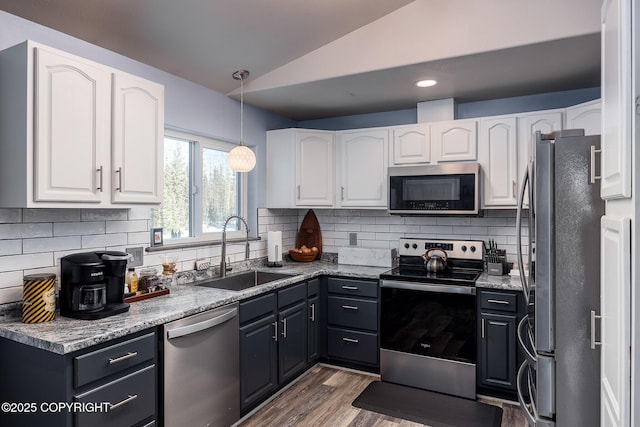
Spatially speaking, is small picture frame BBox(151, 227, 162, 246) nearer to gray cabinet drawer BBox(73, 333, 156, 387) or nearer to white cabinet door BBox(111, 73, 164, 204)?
white cabinet door BBox(111, 73, 164, 204)

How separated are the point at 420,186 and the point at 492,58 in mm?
1142

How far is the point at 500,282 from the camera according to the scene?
288 centimetres

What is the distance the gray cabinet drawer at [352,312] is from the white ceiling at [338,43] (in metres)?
1.74

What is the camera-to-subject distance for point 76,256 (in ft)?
6.35

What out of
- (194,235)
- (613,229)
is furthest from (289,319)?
(613,229)

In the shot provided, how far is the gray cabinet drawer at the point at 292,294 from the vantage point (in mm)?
2898

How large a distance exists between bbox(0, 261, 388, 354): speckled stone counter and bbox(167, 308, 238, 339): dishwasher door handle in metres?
0.06

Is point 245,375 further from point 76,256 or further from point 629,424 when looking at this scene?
point 629,424

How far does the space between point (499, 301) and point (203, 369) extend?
2041 mm

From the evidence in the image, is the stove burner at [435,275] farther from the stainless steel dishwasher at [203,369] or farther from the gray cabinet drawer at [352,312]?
the stainless steel dishwasher at [203,369]

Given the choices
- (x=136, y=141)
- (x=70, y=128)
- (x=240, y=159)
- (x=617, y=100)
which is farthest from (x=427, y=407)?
(x=70, y=128)

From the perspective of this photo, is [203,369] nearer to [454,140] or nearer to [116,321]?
[116,321]

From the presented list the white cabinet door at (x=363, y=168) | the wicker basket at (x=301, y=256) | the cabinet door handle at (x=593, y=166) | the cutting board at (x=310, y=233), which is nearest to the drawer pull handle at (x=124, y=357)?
the cabinet door handle at (x=593, y=166)

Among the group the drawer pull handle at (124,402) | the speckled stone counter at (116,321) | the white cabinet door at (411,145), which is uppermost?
the white cabinet door at (411,145)
